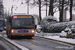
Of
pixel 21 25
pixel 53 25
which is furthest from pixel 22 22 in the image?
pixel 53 25

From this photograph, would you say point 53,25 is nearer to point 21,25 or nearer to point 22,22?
point 22,22

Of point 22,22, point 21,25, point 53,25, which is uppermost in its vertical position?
point 22,22

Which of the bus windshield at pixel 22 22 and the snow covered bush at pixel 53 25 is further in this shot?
the snow covered bush at pixel 53 25

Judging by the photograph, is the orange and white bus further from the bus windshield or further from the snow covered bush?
the snow covered bush

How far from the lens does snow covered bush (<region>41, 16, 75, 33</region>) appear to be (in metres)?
32.5

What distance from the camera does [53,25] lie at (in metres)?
33.0

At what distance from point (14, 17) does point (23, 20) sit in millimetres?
968

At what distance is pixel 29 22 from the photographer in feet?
81.9

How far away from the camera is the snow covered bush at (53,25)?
32.5 meters

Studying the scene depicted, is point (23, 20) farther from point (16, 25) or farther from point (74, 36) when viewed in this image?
point (74, 36)

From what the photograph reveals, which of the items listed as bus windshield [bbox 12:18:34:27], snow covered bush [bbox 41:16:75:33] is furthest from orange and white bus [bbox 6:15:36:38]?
snow covered bush [bbox 41:16:75:33]

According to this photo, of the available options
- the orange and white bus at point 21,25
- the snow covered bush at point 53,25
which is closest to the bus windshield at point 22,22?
the orange and white bus at point 21,25

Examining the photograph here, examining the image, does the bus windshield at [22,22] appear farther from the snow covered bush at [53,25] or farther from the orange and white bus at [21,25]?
the snow covered bush at [53,25]

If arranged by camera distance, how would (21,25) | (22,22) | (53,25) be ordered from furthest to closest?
1. (53,25)
2. (22,22)
3. (21,25)
